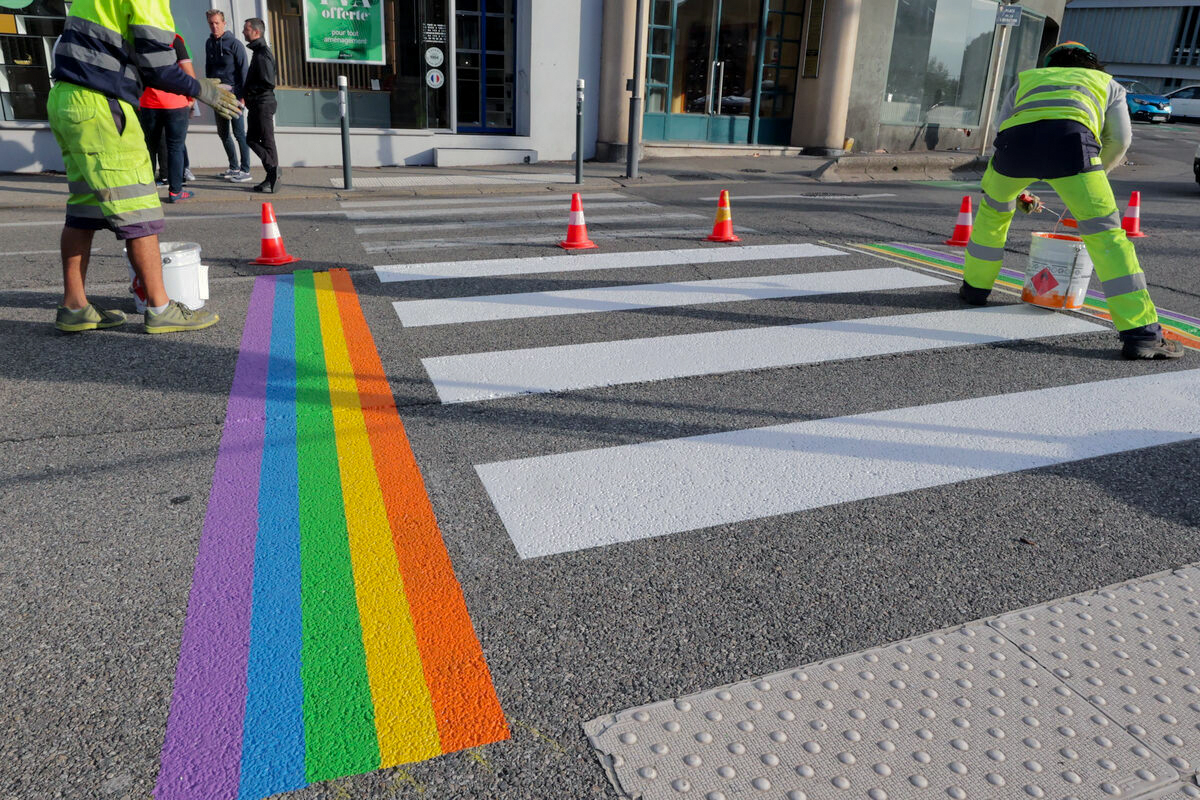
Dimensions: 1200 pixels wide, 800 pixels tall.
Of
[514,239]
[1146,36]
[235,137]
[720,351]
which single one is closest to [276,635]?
[720,351]

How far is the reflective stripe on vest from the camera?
5.43 meters

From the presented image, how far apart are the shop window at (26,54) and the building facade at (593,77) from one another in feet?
0.07

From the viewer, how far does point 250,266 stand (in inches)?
292

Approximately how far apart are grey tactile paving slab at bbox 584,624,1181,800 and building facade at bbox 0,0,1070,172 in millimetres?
12609

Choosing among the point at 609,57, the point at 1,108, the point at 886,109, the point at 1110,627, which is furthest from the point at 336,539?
the point at 886,109

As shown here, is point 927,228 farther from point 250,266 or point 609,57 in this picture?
point 609,57

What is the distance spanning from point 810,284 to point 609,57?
36.5 feet

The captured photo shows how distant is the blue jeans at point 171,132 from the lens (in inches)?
418

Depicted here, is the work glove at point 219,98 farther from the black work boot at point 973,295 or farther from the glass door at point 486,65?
the glass door at point 486,65

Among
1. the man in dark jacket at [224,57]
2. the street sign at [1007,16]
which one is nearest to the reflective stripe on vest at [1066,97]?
the man in dark jacket at [224,57]

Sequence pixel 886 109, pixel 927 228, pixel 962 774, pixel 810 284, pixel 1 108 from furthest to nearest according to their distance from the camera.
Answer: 1. pixel 886 109
2. pixel 1 108
3. pixel 927 228
4. pixel 810 284
5. pixel 962 774

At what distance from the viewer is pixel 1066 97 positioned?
545cm

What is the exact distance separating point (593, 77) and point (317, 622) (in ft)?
51.7

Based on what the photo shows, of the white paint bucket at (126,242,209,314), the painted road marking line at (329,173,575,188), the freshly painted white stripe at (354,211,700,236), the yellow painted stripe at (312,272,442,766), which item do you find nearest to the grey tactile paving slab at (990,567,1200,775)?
the yellow painted stripe at (312,272,442,766)
